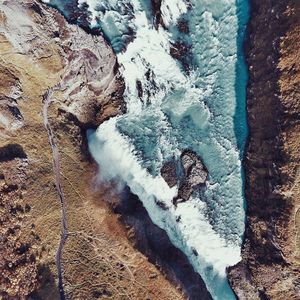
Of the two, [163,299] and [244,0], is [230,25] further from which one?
[163,299]

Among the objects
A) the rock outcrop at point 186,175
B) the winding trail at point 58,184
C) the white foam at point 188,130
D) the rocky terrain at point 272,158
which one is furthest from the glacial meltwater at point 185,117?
the winding trail at point 58,184

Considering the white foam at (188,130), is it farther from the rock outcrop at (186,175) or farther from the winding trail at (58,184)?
the winding trail at (58,184)

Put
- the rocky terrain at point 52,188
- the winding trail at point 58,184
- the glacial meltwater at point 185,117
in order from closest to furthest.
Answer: the rocky terrain at point 52,188, the winding trail at point 58,184, the glacial meltwater at point 185,117

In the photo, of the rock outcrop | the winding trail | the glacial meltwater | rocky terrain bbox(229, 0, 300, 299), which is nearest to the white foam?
the glacial meltwater

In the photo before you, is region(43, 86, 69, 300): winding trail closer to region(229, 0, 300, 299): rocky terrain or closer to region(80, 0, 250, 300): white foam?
region(80, 0, 250, 300): white foam

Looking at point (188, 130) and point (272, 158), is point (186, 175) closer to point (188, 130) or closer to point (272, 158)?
point (188, 130)

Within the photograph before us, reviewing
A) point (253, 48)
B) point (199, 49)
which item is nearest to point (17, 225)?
point (199, 49)

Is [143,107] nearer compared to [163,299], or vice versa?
[163,299]
